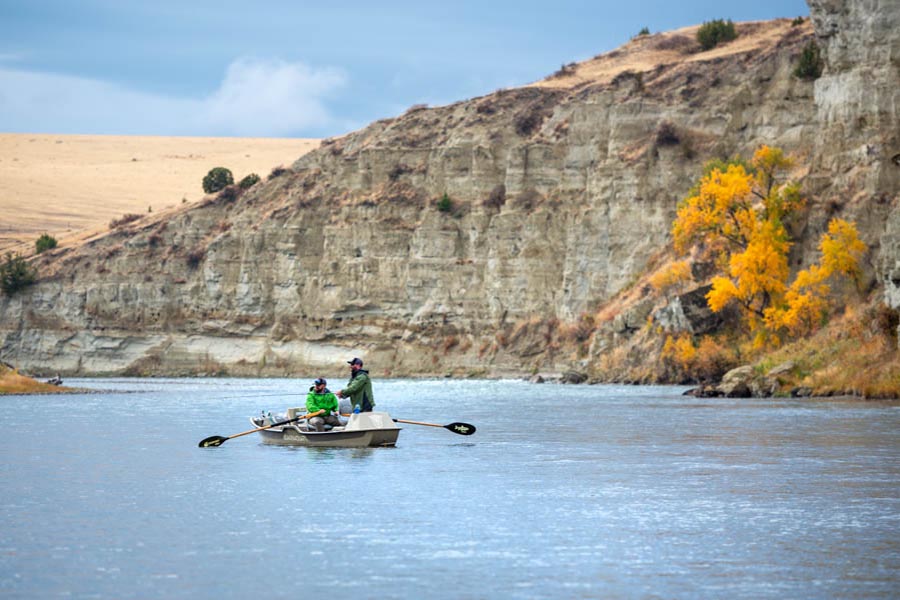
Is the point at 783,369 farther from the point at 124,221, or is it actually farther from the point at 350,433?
the point at 124,221

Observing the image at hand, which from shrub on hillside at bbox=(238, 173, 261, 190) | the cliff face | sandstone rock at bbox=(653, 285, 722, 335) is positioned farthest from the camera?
shrub on hillside at bbox=(238, 173, 261, 190)

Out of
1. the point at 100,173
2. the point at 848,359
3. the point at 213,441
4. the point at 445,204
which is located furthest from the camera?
the point at 100,173

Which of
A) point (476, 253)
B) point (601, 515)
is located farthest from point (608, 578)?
point (476, 253)

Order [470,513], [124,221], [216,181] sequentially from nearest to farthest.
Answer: [470,513]
[124,221]
[216,181]

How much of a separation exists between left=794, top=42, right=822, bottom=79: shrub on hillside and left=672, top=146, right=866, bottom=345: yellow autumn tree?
10107 mm

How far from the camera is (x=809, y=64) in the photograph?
227 feet

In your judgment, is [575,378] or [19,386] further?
[575,378]

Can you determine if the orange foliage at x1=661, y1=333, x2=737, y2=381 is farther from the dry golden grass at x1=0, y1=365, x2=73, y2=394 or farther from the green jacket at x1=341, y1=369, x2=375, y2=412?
the green jacket at x1=341, y1=369, x2=375, y2=412

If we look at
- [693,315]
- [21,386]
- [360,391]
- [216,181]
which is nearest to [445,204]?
[216,181]

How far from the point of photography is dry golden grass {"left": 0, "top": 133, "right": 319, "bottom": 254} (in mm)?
115562

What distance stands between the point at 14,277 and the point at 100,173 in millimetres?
58730

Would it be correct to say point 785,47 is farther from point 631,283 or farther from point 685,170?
point 631,283

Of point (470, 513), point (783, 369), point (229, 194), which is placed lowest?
point (470, 513)

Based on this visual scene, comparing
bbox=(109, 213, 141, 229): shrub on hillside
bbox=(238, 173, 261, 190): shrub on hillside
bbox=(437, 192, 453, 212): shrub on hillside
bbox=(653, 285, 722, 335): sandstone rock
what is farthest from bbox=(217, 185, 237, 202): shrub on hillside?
bbox=(653, 285, 722, 335): sandstone rock
